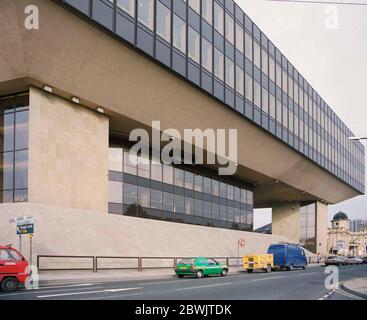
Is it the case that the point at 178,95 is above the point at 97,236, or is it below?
above

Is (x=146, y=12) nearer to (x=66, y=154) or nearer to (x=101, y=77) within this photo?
(x=101, y=77)

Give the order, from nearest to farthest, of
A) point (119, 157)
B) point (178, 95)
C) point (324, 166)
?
point (178, 95), point (119, 157), point (324, 166)

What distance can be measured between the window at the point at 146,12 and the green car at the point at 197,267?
15.4 metres

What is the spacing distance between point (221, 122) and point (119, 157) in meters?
9.55

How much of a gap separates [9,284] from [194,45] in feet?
84.7

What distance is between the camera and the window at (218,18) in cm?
4332

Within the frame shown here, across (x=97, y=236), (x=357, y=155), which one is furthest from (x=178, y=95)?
(x=357, y=155)

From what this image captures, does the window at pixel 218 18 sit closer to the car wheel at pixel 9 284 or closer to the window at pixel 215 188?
the window at pixel 215 188

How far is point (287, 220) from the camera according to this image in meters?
78.7

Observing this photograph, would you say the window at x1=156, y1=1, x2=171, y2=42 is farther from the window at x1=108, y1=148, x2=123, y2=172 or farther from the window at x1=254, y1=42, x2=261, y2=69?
the window at x1=254, y1=42, x2=261, y2=69

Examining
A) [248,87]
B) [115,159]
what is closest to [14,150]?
[115,159]

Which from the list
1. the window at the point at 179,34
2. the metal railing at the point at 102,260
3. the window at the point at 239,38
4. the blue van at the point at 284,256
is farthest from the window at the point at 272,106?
the metal railing at the point at 102,260
